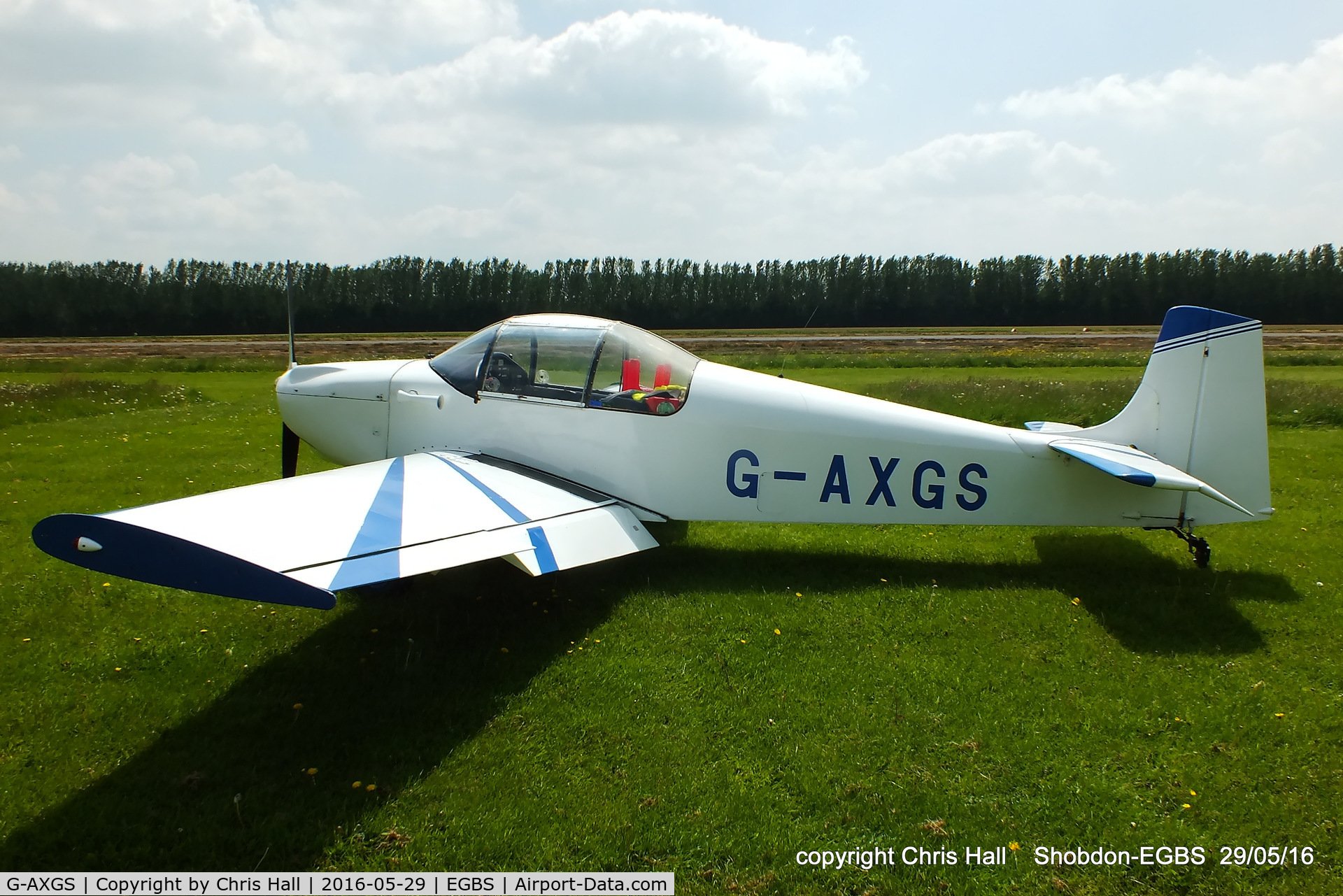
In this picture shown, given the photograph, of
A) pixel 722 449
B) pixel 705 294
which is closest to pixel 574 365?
pixel 722 449

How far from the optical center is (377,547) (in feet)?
12.2

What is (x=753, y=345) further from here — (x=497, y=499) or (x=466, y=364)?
(x=497, y=499)

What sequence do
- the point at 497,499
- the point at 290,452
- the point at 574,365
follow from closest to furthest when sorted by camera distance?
the point at 497,499 < the point at 574,365 < the point at 290,452

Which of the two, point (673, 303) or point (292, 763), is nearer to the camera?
point (292, 763)

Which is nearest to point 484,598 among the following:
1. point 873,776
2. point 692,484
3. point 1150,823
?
point 692,484

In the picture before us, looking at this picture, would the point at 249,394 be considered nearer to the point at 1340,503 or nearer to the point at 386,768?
the point at 386,768

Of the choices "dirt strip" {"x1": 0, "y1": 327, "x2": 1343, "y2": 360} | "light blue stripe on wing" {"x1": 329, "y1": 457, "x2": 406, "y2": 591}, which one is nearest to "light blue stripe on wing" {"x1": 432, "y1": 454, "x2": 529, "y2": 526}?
"light blue stripe on wing" {"x1": 329, "y1": 457, "x2": 406, "y2": 591}

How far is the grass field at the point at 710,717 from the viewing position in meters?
2.86

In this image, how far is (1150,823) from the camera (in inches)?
118

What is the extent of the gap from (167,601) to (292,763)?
8.23 feet

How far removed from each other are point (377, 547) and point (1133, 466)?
4.88 m

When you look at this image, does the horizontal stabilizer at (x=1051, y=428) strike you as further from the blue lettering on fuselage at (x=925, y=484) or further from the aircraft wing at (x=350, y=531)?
the aircraft wing at (x=350, y=531)

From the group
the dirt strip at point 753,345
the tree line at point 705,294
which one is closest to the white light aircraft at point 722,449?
the dirt strip at point 753,345
